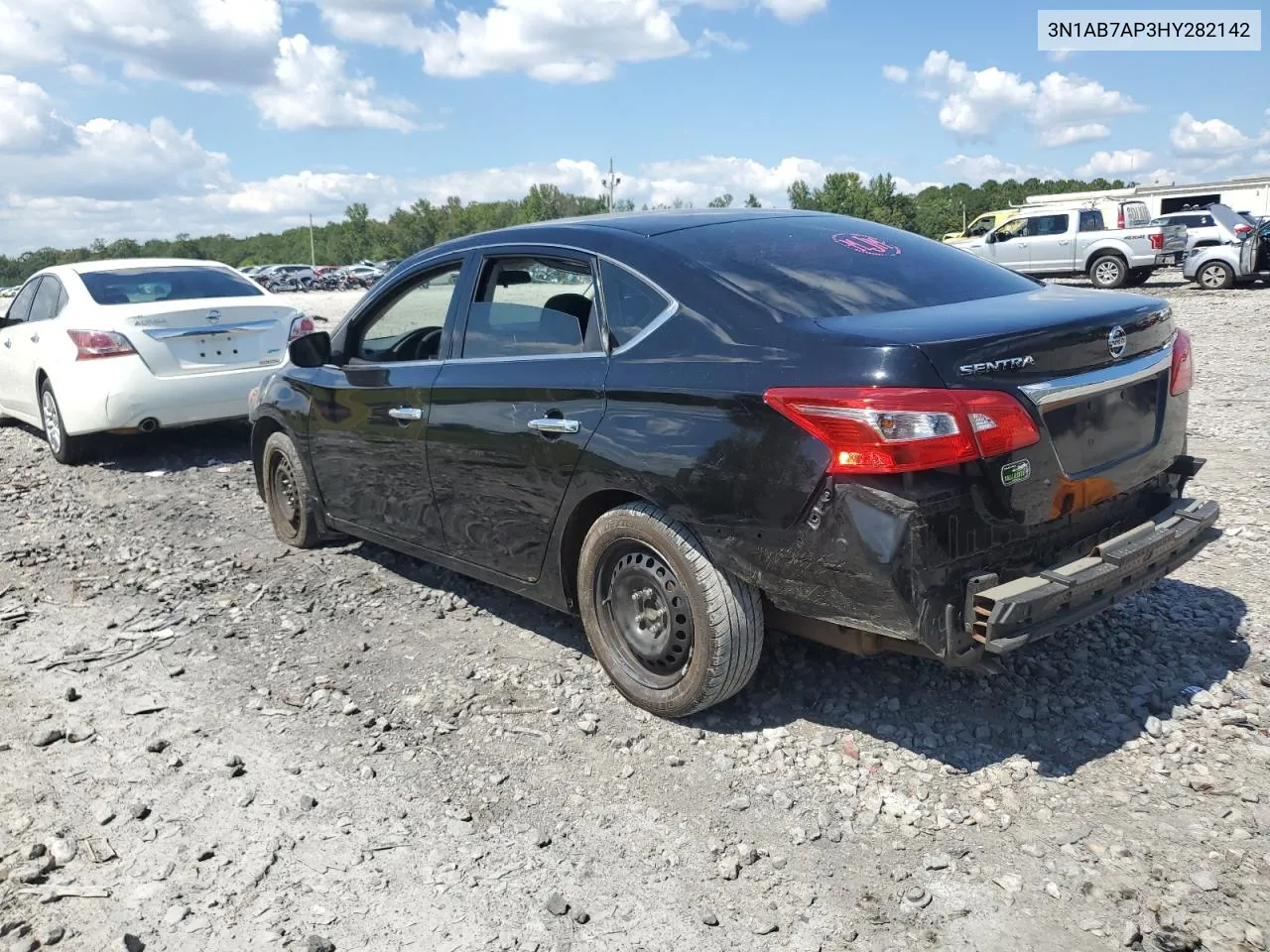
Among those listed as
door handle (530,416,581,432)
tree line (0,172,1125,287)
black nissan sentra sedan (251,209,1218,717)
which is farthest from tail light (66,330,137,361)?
tree line (0,172,1125,287)

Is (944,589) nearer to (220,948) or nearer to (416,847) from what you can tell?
(416,847)

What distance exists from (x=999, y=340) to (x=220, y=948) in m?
2.72

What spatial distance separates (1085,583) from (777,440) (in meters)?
1.04

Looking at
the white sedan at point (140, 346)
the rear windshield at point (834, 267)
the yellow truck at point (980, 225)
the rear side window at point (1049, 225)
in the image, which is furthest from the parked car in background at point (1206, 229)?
the rear windshield at point (834, 267)

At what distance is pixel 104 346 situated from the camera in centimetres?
768

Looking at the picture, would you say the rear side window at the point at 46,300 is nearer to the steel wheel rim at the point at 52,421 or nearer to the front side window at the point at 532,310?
the steel wheel rim at the point at 52,421

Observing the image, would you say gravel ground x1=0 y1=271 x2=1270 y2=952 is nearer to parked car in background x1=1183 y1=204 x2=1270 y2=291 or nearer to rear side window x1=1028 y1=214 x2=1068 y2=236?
parked car in background x1=1183 y1=204 x2=1270 y2=291

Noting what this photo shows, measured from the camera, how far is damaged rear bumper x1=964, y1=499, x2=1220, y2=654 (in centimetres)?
293

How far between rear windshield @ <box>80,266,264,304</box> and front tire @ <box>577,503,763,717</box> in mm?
5981

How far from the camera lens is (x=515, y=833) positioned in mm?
3086

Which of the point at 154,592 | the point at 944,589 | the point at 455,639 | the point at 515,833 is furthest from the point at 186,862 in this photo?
the point at 154,592

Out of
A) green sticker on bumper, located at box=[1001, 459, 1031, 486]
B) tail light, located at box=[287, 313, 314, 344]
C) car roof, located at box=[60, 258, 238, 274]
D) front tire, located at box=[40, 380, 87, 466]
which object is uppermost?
car roof, located at box=[60, 258, 238, 274]

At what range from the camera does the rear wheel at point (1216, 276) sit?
2060 cm

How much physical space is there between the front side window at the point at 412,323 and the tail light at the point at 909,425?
215 cm
